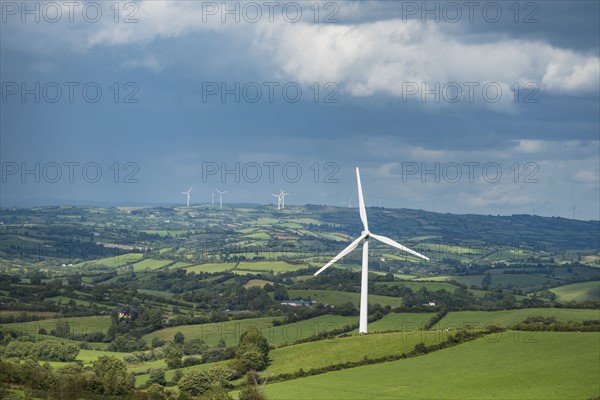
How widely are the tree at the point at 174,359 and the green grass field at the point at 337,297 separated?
189ft

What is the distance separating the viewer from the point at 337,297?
173 m

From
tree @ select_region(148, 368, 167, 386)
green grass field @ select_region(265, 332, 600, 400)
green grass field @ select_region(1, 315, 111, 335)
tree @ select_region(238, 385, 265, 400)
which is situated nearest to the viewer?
tree @ select_region(238, 385, 265, 400)

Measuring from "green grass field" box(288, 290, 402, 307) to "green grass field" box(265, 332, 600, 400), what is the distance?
61477 millimetres

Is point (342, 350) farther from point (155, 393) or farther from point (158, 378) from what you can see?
point (155, 393)

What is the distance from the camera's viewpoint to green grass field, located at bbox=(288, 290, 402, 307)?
165 metres

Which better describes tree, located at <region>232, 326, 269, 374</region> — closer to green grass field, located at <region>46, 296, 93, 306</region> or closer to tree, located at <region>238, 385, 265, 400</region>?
tree, located at <region>238, 385, 265, 400</region>

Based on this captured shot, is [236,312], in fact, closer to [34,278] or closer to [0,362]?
[34,278]

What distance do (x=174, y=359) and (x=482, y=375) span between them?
35.7 m

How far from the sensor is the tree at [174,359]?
10569 centimetres

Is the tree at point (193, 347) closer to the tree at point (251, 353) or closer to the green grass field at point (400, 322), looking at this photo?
the tree at point (251, 353)

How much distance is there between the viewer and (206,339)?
129 metres

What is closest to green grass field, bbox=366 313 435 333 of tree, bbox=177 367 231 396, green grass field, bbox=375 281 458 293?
tree, bbox=177 367 231 396

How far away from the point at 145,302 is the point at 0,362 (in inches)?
3368

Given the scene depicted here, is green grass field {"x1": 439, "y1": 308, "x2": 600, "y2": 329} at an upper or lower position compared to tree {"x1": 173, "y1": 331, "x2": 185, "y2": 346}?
upper
